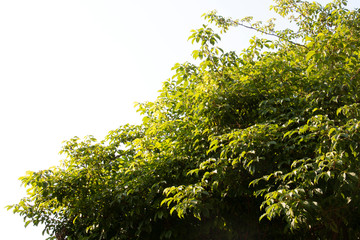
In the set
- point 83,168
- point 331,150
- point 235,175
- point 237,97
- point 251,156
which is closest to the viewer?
point 331,150

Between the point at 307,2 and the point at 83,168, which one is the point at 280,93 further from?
the point at 307,2

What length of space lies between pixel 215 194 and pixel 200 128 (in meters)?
1.00

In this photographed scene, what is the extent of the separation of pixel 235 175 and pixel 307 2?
6.74 m

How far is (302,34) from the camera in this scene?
397 inches

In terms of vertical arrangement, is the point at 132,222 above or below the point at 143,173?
below

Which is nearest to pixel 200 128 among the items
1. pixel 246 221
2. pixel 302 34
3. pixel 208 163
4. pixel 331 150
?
pixel 208 163

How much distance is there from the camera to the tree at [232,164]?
15.3ft

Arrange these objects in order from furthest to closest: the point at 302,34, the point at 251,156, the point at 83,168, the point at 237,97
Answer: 1. the point at 302,34
2. the point at 83,168
3. the point at 237,97
4. the point at 251,156

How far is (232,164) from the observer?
477cm

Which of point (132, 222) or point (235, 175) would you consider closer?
point (235, 175)

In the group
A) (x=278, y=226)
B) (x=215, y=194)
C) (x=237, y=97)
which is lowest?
(x=278, y=226)

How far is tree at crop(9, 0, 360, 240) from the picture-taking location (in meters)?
4.67

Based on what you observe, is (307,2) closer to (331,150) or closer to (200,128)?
(200,128)

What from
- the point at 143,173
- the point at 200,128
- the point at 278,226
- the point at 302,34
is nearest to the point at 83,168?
the point at 143,173
